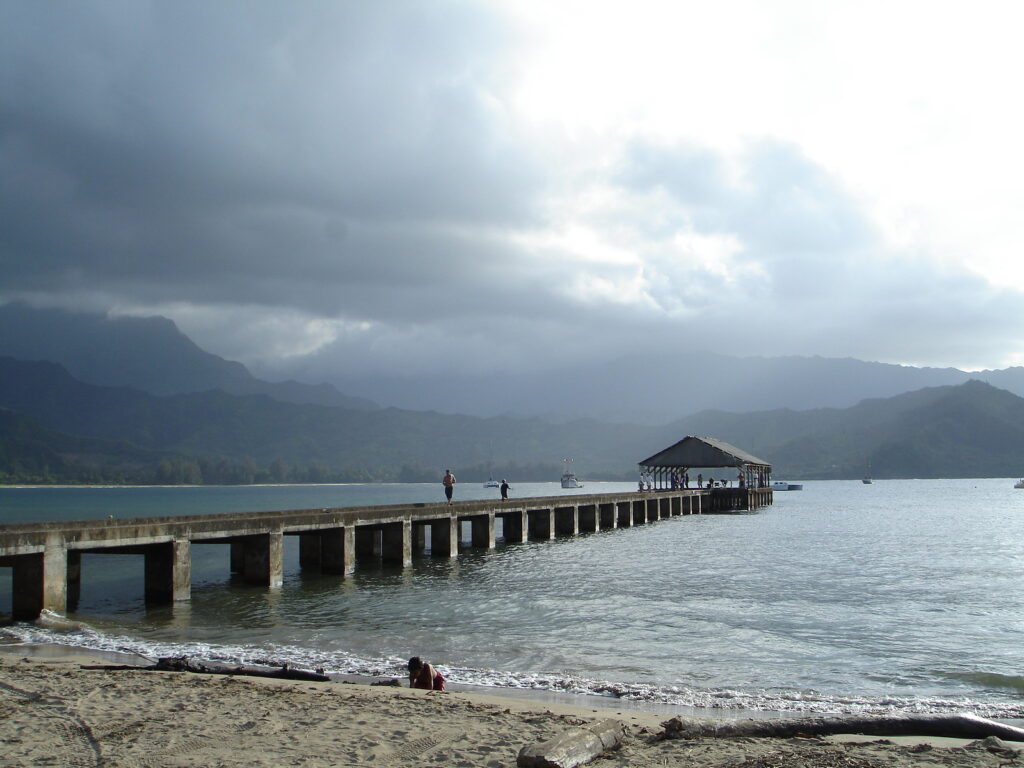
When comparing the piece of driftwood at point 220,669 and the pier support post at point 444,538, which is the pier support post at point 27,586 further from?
the pier support post at point 444,538

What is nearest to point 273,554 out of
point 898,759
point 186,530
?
point 186,530

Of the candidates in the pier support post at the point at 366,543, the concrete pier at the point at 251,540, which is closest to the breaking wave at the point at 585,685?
the concrete pier at the point at 251,540

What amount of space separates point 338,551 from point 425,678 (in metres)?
15.4

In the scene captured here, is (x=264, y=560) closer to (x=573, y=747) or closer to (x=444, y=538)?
(x=444, y=538)

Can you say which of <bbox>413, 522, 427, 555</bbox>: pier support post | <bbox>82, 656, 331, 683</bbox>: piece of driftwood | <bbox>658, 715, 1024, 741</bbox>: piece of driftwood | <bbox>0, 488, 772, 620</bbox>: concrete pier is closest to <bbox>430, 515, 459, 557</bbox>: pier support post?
<bbox>0, 488, 772, 620</bbox>: concrete pier

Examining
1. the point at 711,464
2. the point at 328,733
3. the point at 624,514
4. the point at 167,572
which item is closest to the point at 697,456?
the point at 711,464

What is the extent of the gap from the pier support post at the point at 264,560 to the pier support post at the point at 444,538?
9.97 m

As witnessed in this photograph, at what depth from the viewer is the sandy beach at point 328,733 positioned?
7.55 meters

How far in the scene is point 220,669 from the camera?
1168cm

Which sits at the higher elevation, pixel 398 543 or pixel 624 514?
pixel 398 543

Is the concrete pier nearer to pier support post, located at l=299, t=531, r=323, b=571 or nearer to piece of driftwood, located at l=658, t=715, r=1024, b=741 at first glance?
pier support post, located at l=299, t=531, r=323, b=571

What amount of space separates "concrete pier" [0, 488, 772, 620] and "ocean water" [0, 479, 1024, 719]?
654mm

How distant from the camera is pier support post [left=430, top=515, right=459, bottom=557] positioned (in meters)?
32.0

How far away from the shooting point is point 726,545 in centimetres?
4000
